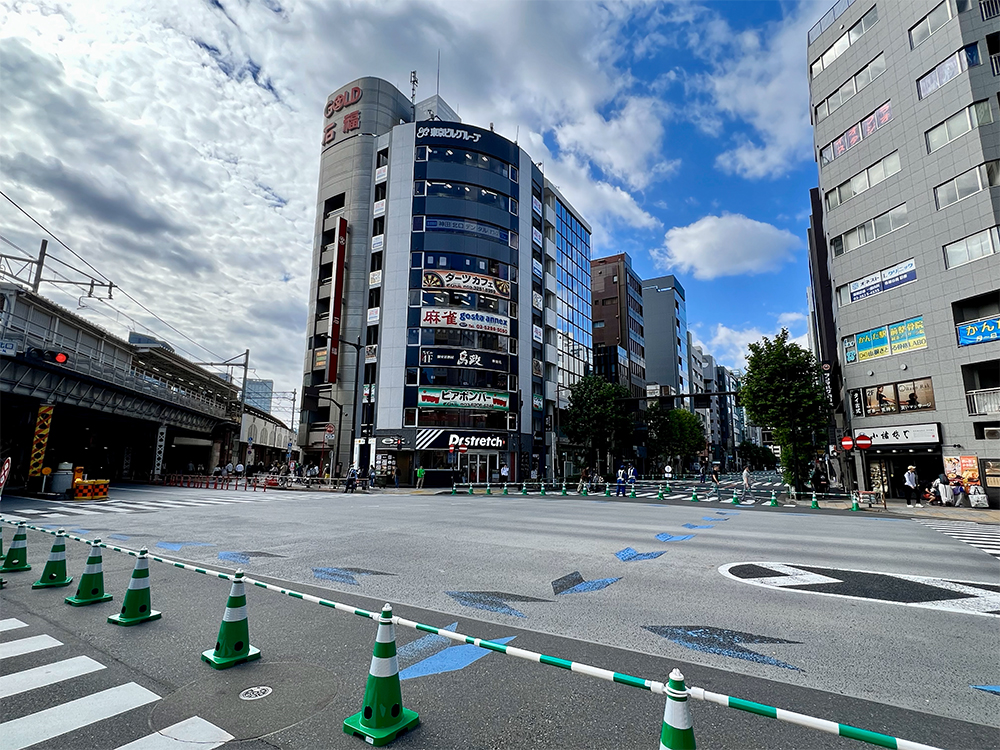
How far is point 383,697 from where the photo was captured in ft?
11.5

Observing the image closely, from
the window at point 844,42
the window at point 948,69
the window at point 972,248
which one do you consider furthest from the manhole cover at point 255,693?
the window at point 844,42

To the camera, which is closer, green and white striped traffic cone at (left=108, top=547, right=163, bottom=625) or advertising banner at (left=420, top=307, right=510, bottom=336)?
green and white striped traffic cone at (left=108, top=547, right=163, bottom=625)

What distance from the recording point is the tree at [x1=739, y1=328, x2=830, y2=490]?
30125mm

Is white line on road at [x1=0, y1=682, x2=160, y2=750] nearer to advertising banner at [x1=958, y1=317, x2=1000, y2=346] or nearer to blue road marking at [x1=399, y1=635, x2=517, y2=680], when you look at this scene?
blue road marking at [x1=399, y1=635, x2=517, y2=680]

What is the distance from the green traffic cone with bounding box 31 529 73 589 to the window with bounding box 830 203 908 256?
3761cm

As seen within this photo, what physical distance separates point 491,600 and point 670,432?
70.8 metres

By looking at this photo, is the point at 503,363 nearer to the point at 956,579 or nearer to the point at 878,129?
the point at 878,129

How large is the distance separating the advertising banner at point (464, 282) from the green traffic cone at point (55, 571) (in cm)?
4106

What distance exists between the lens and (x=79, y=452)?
46281 millimetres

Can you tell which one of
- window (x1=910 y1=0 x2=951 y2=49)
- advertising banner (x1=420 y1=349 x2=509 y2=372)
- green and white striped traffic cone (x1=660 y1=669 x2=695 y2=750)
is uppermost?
window (x1=910 y1=0 x2=951 y2=49)

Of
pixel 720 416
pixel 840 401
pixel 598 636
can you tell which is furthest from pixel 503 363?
pixel 720 416

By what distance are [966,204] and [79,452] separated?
67.6m

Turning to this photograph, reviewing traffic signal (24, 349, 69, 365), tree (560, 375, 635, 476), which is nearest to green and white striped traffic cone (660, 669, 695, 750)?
traffic signal (24, 349, 69, 365)


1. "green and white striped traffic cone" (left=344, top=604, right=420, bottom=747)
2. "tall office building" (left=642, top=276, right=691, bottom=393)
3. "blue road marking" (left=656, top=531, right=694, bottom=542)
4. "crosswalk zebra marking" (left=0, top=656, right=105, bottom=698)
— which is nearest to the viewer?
"green and white striped traffic cone" (left=344, top=604, right=420, bottom=747)
